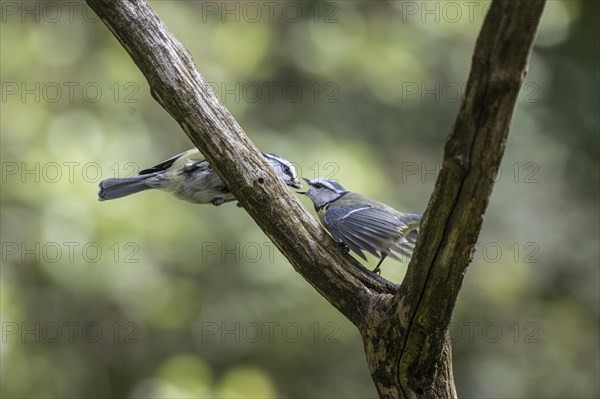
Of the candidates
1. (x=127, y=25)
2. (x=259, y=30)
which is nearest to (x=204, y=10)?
(x=259, y=30)

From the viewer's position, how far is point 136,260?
431 centimetres

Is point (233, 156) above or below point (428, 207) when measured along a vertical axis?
above

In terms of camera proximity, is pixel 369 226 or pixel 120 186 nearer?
pixel 369 226

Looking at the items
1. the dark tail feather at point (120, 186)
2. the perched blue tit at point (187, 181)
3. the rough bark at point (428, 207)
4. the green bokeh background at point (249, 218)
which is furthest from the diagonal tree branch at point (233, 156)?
the green bokeh background at point (249, 218)

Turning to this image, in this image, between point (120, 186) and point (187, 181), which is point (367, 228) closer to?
point (187, 181)

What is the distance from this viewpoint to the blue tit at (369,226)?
2771 millimetres

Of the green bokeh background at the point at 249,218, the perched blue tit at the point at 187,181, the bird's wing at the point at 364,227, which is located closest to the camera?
the bird's wing at the point at 364,227

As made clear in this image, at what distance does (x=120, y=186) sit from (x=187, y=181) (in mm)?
288

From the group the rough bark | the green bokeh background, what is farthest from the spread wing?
the green bokeh background

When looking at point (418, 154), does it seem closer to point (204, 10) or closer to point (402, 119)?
point (402, 119)

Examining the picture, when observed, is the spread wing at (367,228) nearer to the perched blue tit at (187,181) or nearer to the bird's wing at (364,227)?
the bird's wing at (364,227)

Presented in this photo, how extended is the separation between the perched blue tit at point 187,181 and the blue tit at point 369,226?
0.24 meters

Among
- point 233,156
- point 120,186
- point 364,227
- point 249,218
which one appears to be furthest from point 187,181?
point 249,218

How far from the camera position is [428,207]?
200 centimetres
